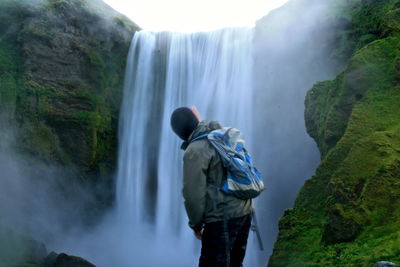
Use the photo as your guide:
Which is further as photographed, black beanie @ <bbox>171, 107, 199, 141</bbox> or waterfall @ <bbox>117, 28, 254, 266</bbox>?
waterfall @ <bbox>117, 28, 254, 266</bbox>

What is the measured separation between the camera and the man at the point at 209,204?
10.3 feet

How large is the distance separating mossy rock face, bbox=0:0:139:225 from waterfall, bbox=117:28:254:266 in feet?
2.50

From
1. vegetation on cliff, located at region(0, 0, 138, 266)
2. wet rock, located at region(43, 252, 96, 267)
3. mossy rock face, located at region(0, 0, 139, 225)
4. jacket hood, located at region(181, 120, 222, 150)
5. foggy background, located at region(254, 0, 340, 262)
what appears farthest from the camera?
mossy rock face, located at region(0, 0, 139, 225)

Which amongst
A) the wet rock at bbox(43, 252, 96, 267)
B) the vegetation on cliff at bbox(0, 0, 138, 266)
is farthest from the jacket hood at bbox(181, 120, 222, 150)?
the vegetation on cliff at bbox(0, 0, 138, 266)

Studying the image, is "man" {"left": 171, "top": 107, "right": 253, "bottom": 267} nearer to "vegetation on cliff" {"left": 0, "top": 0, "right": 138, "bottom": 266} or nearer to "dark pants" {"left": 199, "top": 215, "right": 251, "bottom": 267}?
"dark pants" {"left": 199, "top": 215, "right": 251, "bottom": 267}

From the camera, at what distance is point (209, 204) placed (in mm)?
3229

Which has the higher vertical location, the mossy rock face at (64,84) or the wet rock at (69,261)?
the mossy rock face at (64,84)

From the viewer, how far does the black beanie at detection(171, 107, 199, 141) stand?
133 inches

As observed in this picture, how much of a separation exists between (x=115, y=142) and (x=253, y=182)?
43.6 feet

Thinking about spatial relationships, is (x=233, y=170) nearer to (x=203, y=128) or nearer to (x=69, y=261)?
(x=203, y=128)

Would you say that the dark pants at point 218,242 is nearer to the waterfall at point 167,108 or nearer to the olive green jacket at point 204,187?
the olive green jacket at point 204,187

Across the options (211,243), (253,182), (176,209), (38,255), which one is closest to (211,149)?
(253,182)

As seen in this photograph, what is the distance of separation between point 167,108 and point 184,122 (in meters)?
12.5

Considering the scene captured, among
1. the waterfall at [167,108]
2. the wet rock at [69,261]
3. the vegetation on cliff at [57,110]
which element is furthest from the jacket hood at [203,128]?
the vegetation on cliff at [57,110]
